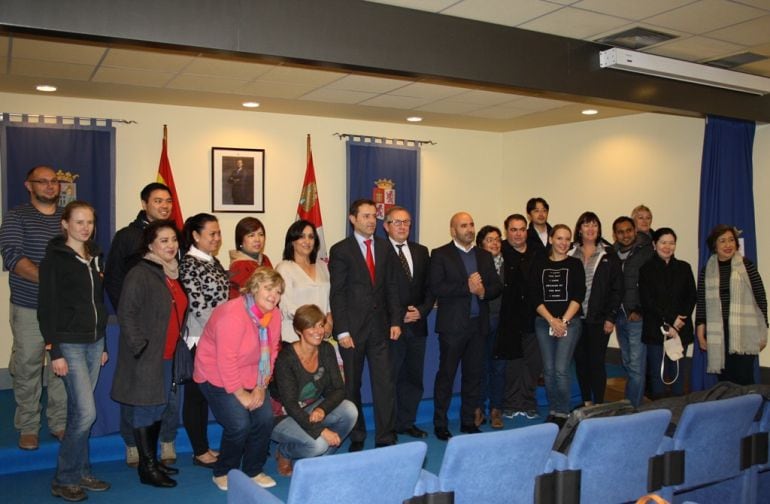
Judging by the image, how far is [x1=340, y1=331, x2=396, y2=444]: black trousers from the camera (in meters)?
4.34

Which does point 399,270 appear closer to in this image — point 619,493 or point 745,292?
point 619,493

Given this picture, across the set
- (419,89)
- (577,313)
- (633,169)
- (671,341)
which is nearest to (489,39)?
(419,89)

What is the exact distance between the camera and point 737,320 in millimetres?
5164

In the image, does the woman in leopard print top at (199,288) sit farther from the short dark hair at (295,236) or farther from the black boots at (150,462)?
the short dark hair at (295,236)

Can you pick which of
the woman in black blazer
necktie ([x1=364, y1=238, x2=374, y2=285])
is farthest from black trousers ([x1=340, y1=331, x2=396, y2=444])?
the woman in black blazer

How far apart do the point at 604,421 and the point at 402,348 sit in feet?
7.07

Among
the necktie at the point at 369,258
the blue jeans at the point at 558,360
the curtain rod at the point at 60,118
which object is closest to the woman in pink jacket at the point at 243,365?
the necktie at the point at 369,258

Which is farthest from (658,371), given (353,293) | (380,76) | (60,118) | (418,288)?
(60,118)

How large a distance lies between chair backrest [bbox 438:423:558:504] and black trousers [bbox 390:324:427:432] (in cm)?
215

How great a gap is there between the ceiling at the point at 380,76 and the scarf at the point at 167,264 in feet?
3.61

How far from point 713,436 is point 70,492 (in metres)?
3.15

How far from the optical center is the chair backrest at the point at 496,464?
249 cm

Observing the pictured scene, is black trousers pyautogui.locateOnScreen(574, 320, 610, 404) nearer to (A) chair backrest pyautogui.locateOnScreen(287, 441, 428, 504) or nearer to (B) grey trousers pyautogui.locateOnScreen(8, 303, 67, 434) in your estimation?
(A) chair backrest pyautogui.locateOnScreen(287, 441, 428, 504)

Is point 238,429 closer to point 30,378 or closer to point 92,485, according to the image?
point 92,485
